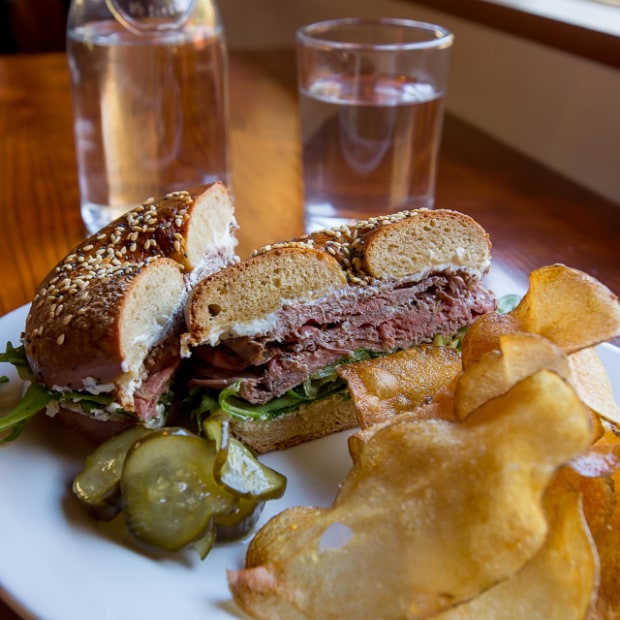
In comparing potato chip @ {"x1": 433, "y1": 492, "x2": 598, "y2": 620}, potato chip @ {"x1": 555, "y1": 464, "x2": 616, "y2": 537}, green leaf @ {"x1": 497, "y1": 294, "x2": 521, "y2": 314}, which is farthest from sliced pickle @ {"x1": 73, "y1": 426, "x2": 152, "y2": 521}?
green leaf @ {"x1": 497, "y1": 294, "x2": 521, "y2": 314}

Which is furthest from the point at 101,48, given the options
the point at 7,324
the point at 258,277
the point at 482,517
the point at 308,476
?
the point at 482,517

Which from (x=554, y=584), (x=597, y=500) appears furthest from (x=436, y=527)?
(x=597, y=500)

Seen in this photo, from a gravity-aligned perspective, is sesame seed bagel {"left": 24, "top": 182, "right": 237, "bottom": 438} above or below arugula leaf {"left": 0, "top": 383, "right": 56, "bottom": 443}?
above

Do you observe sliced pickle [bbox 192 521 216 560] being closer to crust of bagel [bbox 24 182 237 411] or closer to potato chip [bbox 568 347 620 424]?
crust of bagel [bbox 24 182 237 411]

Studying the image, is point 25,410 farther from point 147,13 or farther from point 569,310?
point 147,13

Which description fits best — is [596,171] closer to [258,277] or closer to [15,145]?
[258,277]

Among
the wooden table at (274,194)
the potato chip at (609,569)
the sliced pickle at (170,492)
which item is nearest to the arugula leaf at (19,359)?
the sliced pickle at (170,492)

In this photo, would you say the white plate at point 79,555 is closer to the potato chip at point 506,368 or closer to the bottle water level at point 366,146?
the potato chip at point 506,368
